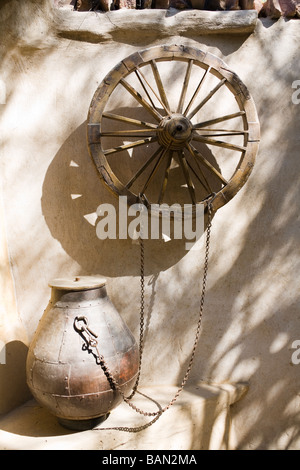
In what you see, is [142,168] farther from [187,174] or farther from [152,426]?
[152,426]

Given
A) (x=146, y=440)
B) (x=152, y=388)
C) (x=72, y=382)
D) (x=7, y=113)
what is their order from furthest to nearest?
(x=152, y=388)
(x=7, y=113)
(x=146, y=440)
(x=72, y=382)

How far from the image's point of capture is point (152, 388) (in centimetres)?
317

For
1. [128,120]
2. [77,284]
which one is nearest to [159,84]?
[128,120]

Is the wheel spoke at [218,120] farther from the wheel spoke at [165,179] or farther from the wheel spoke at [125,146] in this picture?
the wheel spoke at [125,146]

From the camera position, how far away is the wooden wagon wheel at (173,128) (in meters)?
2.80

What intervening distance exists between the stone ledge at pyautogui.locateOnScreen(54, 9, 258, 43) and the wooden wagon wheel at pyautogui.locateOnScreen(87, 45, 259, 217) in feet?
0.77

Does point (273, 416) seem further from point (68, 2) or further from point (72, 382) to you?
point (68, 2)

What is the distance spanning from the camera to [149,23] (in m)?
2.97

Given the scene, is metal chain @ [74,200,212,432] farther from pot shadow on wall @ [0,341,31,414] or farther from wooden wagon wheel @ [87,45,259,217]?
pot shadow on wall @ [0,341,31,414]

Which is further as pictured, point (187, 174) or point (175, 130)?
point (187, 174)

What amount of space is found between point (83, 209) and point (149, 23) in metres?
1.40

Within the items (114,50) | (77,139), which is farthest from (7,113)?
(114,50)

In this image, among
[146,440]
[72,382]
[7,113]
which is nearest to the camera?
[72,382]

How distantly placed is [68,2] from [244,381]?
3116 mm
